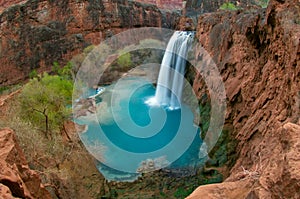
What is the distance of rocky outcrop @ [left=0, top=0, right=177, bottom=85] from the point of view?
27172 millimetres

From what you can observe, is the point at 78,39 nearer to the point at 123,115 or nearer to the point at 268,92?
the point at 123,115

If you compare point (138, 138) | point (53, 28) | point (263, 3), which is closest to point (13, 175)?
point (138, 138)

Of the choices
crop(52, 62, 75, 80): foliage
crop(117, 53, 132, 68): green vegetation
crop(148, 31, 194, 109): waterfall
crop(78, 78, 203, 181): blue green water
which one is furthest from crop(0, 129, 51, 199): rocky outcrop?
crop(117, 53, 132, 68): green vegetation

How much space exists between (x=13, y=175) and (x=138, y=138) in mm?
11880

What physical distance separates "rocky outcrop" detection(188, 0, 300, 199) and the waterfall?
487 cm

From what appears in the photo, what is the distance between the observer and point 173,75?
2253 centimetres

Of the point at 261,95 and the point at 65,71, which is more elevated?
the point at 261,95

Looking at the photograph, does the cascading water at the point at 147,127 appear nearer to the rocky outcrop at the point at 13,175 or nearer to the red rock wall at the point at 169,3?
the rocky outcrop at the point at 13,175

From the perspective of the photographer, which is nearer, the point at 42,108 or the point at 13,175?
the point at 13,175

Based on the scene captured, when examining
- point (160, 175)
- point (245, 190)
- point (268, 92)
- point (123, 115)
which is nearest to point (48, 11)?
point (123, 115)

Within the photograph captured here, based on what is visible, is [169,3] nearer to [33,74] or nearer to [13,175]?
[33,74]

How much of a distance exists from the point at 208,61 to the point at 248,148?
7.70 m

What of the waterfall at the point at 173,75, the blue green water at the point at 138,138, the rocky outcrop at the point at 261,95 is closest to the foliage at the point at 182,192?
the blue green water at the point at 138,138

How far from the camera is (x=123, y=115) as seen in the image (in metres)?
19.8
